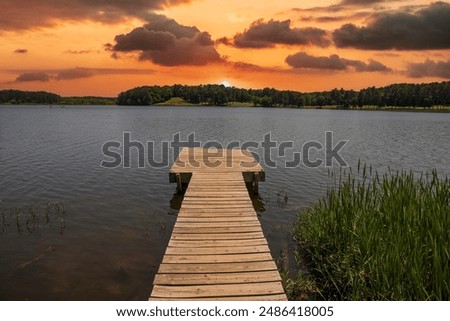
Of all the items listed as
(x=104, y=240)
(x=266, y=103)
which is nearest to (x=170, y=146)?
(x=104, y=240)

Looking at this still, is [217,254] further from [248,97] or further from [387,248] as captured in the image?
[248,97]

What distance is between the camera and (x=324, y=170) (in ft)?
66.5

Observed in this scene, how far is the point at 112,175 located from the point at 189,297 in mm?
14559

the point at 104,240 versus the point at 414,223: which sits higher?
the point at 414,223

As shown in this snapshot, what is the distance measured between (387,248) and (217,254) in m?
3.23

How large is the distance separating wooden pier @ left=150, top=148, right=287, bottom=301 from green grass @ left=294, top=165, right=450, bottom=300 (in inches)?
62.6

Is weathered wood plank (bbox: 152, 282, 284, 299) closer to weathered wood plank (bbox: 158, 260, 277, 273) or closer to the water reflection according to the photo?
weathered wood plank (bbox: 158, 260, 277, 273)

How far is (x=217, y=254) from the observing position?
698 cm

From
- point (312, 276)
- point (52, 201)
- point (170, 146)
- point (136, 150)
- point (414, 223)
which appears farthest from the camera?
point (170, 146)

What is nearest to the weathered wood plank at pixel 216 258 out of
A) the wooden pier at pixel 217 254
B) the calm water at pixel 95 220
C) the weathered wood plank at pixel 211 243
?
the wooden pier at pixel 217 254

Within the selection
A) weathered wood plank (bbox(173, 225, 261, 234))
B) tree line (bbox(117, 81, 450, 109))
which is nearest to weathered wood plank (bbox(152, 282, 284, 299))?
weathered wood plank (bbox(173, 225, 261, 234))

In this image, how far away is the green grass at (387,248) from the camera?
545cm

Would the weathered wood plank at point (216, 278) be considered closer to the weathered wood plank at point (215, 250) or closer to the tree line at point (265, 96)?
the weathered wood plank at point (215, 250)
